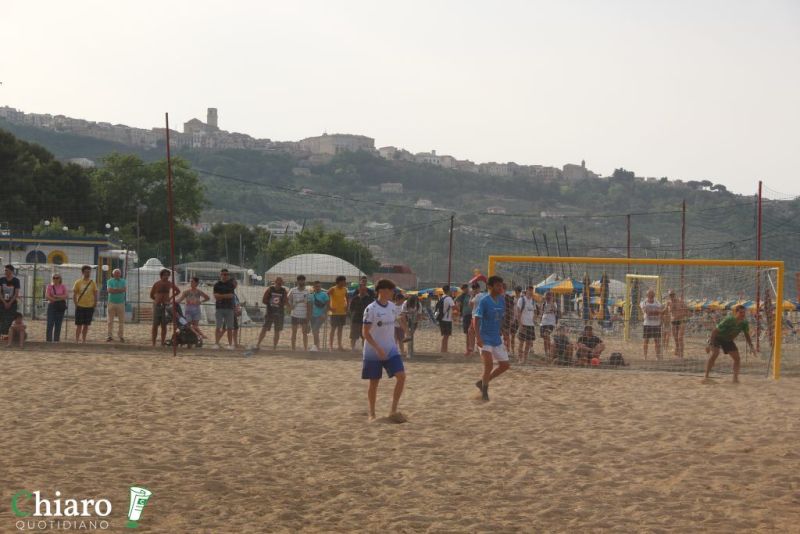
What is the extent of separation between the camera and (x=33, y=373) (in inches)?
510

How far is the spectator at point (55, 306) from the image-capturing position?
17.2 meters

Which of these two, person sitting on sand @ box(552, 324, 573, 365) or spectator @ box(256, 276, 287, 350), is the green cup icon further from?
spectator @ box(256, 276, 287, 350)

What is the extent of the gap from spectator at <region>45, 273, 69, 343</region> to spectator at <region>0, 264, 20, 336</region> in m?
0.54

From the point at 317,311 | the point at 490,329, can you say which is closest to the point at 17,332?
the point at 317,311

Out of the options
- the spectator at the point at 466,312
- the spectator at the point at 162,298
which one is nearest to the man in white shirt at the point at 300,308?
the spectator at the point at 162,298

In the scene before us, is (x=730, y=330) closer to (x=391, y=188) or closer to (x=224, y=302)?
(x=224, y=302)

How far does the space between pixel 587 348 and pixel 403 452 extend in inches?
341

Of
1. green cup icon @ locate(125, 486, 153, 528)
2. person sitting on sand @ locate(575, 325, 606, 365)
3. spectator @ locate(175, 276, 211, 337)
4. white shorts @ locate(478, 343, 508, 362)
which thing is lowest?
green cup icon @ locate(125, 486, 153, 528)

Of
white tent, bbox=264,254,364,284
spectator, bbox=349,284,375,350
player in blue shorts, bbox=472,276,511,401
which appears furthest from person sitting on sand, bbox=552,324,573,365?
white tent, bbox=264,254,364,284

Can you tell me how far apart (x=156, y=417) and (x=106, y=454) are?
5.79 ft

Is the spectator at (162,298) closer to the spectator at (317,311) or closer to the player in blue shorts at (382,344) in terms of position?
the spectator at (317,311)

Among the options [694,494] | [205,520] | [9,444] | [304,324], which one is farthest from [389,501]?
[304,324]

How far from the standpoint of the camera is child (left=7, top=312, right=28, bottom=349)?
1664 cm

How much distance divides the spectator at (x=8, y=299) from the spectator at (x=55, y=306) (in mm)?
537
